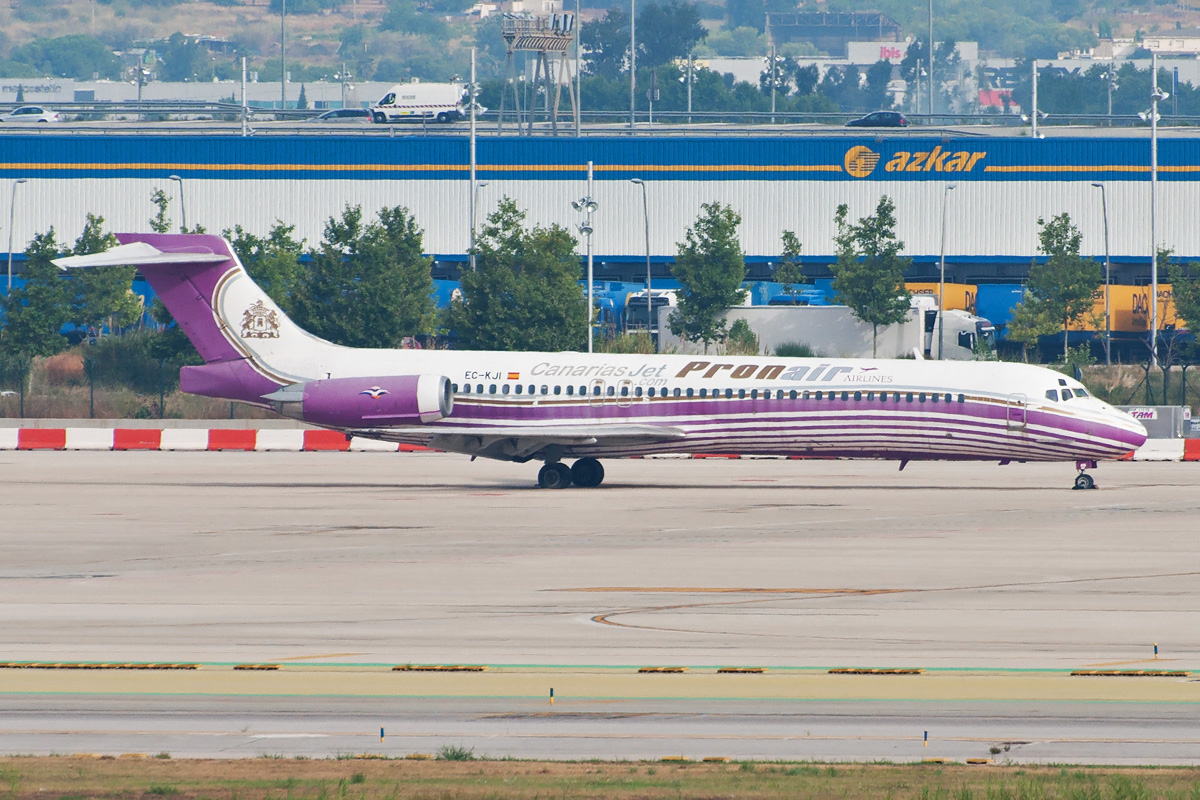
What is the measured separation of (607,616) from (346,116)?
116176 mm

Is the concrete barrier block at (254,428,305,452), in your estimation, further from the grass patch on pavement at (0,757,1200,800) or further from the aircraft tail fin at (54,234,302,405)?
the grass patch on pavement at (0,757,1200,800)

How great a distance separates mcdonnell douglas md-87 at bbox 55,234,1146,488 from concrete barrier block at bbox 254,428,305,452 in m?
11.9

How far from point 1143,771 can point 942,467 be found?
3524 centimetres

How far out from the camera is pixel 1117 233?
95625 millimetres

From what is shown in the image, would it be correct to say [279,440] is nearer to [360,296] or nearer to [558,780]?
[360,296]

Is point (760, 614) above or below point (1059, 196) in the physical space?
below

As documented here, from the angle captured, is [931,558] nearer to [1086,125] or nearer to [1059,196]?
[1059,196]

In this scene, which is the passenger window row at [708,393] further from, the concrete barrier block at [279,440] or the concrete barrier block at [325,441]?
the concrete barrier block at [279,440]

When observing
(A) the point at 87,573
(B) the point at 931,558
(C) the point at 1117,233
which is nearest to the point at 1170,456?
(B) the point at 931,558

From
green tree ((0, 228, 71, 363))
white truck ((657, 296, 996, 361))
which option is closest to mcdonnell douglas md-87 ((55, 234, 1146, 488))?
green tree ((0, 228, 71, 363))

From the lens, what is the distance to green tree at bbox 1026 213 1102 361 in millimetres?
80312

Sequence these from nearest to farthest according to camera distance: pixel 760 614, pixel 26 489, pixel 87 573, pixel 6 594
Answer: pixel 760 614 < pixel 6 594 < pixel 87 573 < pixel 26 489

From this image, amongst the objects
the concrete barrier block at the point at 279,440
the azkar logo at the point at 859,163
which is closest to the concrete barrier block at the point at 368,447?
the concrete barrier block at the point at 279,440

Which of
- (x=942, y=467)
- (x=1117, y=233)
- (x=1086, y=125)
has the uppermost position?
(x=1086, y=125)
